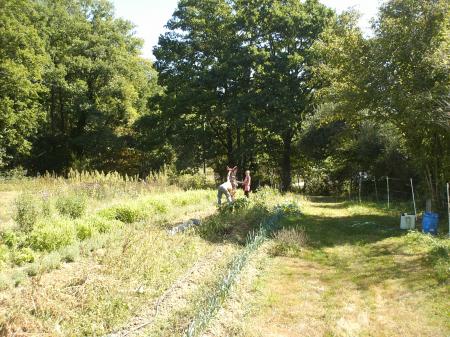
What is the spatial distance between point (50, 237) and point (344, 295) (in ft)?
19.2

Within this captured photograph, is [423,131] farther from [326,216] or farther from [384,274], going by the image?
[384,274]

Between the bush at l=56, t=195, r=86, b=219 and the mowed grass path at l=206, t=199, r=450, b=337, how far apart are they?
17.6 ft

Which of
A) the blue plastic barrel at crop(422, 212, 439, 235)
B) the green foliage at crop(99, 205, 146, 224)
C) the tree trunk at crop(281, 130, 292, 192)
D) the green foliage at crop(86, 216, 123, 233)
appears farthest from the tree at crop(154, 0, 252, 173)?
the green foliage at crop(86, 216, 123, 233)

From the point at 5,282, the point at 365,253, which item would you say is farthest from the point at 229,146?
the point at 5,282

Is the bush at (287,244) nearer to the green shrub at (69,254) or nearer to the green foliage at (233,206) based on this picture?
the green foliage at (233,206)

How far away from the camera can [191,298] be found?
20.4 feet

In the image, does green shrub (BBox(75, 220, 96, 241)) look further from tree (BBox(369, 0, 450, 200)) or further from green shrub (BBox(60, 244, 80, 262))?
tree (BBox(369, 0, 450, 200))

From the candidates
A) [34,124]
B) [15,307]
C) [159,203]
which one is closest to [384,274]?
[15,307]

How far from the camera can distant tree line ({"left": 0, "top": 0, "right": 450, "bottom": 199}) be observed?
485 inches

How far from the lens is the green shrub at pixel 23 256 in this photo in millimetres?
7305

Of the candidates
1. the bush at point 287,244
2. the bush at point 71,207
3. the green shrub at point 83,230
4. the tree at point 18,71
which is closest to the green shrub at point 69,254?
the green shrub at point 83,230

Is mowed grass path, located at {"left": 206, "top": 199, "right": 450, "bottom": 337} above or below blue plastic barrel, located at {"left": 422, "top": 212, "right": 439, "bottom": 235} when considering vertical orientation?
below

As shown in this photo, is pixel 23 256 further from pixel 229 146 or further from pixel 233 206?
pixel 229 146

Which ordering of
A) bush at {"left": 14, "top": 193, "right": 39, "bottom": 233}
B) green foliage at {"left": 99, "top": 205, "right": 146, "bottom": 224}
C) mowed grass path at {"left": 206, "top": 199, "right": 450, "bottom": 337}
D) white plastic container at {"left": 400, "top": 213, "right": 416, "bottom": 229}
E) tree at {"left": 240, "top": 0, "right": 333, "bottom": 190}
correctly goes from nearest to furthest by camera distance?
mowed grass path at {"left": 206, "top": 199, "right": 450, "bottom": 337} → bush at {"left": 14, "top": 193, "right": 39, "bottom": 233} → green foliage at {"left": 99, "top": 205, "right": 146, "bottom": 224} → white plastic container at {"left": 400, "top": 213, "right": 416, "bottom": 229} → tree at {"left": 240, "top": 0, "right": 333, "bottom": 190}
